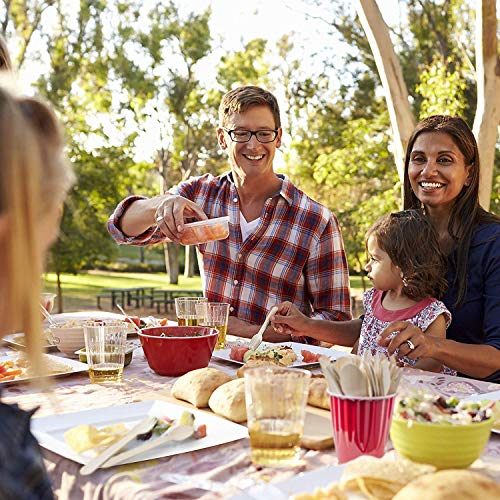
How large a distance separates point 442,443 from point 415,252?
5.34ft

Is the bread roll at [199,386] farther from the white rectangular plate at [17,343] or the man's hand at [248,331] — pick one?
the man's hand at [248,331]

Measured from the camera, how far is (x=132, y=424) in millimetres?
1845

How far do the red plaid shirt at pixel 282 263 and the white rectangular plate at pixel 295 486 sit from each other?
2.55 meters

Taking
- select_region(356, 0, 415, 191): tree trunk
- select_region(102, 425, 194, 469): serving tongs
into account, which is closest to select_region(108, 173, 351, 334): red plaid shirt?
select_region(102, 425, 194, 469): serving tongs

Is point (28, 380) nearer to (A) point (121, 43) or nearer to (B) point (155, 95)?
(A) point (121, 43)

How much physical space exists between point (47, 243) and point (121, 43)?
17679 mm

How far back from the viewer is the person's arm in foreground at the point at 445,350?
2.50m

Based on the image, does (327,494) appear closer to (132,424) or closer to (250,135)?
(132,424)

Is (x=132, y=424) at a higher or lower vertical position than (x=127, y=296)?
higher

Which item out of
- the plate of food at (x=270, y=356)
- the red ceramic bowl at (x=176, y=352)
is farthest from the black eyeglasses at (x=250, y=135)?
the red ceramic bowl at (x=176, y=352)

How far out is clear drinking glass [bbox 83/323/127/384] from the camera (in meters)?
2.40

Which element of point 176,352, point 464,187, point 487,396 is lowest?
point 487,396

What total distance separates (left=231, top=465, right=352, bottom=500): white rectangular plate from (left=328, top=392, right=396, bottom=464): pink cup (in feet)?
0.41

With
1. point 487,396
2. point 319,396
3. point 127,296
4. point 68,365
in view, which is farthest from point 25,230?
point 127,296
